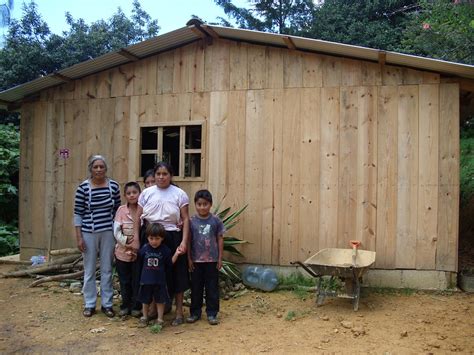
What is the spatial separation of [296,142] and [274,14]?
15.8 metres

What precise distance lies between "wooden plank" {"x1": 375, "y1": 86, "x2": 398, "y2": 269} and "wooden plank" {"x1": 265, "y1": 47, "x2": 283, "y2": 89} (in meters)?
1.35

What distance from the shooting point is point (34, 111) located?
7.46m

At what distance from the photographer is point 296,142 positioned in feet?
19.8

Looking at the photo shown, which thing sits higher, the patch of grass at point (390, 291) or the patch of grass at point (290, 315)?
the patch of grass at point (390, 291)

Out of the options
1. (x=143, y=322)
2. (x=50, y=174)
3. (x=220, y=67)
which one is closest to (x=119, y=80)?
(x=220, y=67)

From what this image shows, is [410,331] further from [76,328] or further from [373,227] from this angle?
[76,328]

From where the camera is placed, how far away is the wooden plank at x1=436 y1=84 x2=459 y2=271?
5.41 meters

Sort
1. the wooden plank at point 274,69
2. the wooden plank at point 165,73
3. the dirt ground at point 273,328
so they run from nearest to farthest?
the dirt ground at point 273,328, the wooden plank at point 274,69, the wooden plank at point 165,73

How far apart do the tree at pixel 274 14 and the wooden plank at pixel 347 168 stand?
14.6 metres

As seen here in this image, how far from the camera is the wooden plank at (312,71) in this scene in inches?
236

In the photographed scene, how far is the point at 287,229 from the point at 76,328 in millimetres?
2879

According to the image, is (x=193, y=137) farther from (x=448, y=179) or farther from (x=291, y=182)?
(x=448, y=179)

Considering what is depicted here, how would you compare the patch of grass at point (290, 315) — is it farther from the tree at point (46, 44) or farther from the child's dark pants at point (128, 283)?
the tree at point (46, 44)

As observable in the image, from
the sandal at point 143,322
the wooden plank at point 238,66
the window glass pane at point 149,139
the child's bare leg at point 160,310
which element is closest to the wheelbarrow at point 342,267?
the child's bare leg at point 160,310
